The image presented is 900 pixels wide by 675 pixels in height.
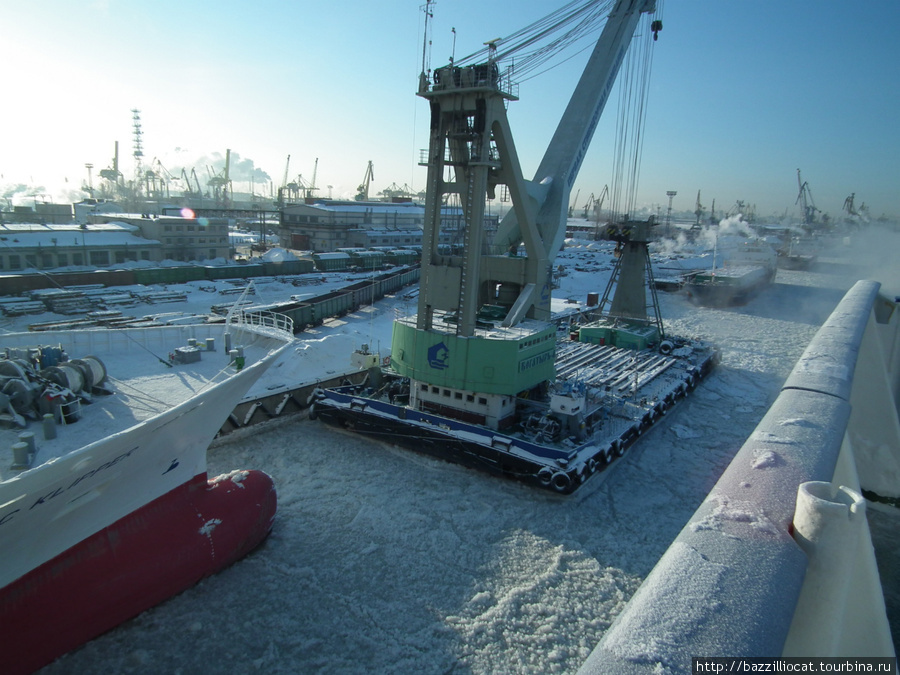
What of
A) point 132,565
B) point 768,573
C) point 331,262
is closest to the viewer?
point 768,573

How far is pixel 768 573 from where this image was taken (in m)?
2.31

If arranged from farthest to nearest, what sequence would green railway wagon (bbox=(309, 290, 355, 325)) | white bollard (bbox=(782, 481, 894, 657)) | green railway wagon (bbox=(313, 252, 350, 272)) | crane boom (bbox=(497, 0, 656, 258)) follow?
green railway wagon (bbox=(313, 252, 350, 272)) → green railway wagon (bbox=(309, 290, 355, 325)) → crane boom (bbox=(497, 0, 656, 258)) → white bollard (bbox=(782, 481, 894, 657))

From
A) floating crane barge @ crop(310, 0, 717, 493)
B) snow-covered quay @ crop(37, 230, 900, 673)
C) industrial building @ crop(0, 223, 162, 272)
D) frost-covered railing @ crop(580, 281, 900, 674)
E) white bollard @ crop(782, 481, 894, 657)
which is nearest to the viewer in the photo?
frost-covered railing @ crop(580, 281, 900, 674)

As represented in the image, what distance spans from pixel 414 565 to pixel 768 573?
772 centimetres

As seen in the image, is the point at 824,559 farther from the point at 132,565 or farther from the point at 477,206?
the point at 477,206

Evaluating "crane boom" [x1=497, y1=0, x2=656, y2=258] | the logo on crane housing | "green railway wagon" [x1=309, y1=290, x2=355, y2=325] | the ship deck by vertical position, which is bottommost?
"green railway wagon" [x1=309, y1=290, x2=355, y2=325]

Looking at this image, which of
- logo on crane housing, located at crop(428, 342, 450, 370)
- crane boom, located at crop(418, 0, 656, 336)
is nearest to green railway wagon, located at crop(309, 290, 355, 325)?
crane boom, located at crop(418, 0, 656, 336)

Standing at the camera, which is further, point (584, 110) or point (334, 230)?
point (334, 230)

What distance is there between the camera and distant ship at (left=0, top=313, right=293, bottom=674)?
637 cm

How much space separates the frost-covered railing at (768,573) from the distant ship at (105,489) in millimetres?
6223

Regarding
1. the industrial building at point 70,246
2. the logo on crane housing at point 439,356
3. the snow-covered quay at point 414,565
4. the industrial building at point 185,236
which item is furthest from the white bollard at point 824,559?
the industrial building at point 185,236

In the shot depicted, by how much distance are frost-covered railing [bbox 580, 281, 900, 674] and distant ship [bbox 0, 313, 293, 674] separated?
6.22 meters

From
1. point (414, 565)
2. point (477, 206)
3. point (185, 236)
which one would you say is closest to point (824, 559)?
point (414, 565)

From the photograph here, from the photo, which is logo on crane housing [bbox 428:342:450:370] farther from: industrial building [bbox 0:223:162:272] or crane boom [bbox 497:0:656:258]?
industrial building [bbox 0:223:162:272]
